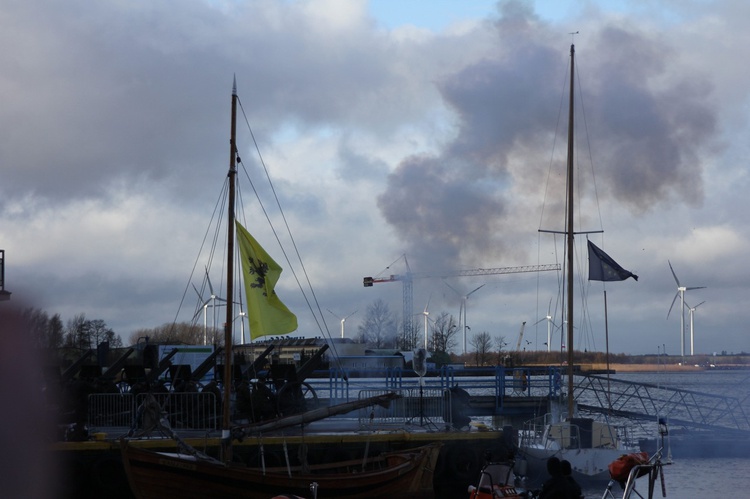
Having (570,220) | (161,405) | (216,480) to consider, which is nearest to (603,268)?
(570,220)

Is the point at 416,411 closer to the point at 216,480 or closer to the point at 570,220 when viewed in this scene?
the point at 570,220

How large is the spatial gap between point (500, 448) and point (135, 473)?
12211mm

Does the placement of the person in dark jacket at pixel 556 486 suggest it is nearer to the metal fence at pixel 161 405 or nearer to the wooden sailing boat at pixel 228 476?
the wooden sailing boat at pixel 228 476

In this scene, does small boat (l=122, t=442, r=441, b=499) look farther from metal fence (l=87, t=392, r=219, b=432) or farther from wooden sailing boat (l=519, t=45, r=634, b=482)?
wooden sailing boat (l=519, t=45, r=634, b=482)

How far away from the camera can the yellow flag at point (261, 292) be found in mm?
22438

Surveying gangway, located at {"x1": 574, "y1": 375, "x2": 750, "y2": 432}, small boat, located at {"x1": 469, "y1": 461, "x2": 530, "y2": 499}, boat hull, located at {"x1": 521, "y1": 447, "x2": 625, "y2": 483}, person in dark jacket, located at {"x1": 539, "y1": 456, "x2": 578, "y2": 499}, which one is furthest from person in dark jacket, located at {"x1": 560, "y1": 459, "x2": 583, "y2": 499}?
boat hull, located at {"x1": 521, "y1": 447, "x2": 625, "y2": 483}

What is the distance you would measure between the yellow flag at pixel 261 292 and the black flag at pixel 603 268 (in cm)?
1818

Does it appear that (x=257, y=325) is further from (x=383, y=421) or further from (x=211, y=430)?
(x=383, y=421)

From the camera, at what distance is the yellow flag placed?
2244cm

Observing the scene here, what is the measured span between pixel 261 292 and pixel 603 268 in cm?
1917

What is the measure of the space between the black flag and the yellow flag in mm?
18181

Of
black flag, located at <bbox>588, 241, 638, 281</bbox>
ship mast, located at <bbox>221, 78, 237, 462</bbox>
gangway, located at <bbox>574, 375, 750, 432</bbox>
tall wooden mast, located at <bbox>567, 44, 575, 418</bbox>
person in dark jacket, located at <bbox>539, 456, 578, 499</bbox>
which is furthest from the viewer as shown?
gangway, located at <bbox>574, 375, 750, 432</bbox>

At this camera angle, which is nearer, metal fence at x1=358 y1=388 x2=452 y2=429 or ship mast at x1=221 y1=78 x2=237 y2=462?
ship mast at x1=221 y1=78 x2=237 y2=462

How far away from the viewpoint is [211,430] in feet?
95.6
